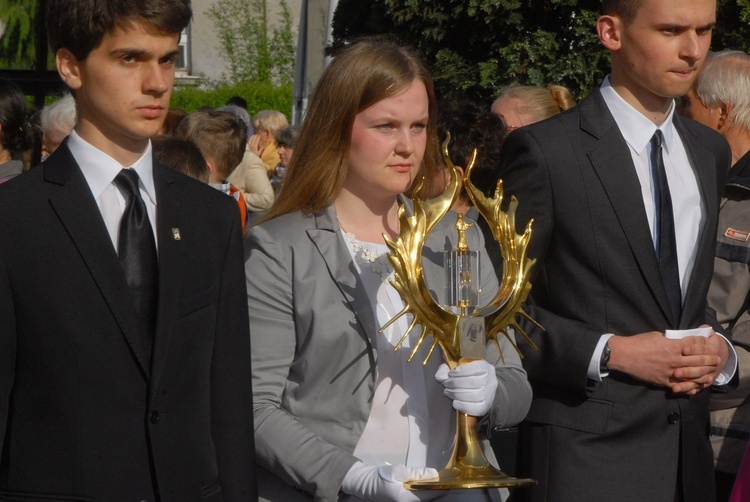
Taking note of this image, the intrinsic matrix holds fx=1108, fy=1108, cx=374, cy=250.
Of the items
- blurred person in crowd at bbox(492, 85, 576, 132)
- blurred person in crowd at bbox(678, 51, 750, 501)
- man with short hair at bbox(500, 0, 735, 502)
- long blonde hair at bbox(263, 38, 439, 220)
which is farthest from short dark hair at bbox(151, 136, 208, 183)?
blurred person in crowd at bbox(678, 51, 750, 501)

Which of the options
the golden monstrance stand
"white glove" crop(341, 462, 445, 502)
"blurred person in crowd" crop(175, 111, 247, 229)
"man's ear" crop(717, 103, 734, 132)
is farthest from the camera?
"blurred person in crowd" crop(175, 111, 247, 229)

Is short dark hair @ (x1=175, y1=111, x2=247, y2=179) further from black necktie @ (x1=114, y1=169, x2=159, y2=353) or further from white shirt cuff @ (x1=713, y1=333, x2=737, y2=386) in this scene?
black necktie @ (x1=114, y1=169, x2=159, y2=353)

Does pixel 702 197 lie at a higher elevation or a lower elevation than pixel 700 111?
lower

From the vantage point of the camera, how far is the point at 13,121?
18.9ft

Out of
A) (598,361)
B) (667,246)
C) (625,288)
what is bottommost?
(598,361)

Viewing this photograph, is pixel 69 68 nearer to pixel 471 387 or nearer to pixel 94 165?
pixel 94 165

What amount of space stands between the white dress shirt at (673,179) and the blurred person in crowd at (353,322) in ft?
2.17

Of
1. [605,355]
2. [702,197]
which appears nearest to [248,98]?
[702,197]

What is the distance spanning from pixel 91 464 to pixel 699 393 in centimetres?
201

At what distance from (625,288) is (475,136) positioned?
1619mm

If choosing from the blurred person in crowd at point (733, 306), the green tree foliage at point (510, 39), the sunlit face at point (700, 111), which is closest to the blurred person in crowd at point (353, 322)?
the blurred person in crowd at point (733, 306)

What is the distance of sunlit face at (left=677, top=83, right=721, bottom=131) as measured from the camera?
4.64 meters

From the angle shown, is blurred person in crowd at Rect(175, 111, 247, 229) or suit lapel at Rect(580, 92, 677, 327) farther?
blurred person in crowd at Rect(175, 111, 247, 229)

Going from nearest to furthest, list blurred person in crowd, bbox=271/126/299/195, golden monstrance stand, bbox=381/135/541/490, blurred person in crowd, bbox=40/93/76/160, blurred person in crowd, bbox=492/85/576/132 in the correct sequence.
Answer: golden monstrance stand, bbox=381/135/541/490 < blurred person in crowd, bbox=492/85/576/132 < blurred person in crowd, bbox=40/93/76/160 < blurred person in crowd, bbox=271/126/299/195
